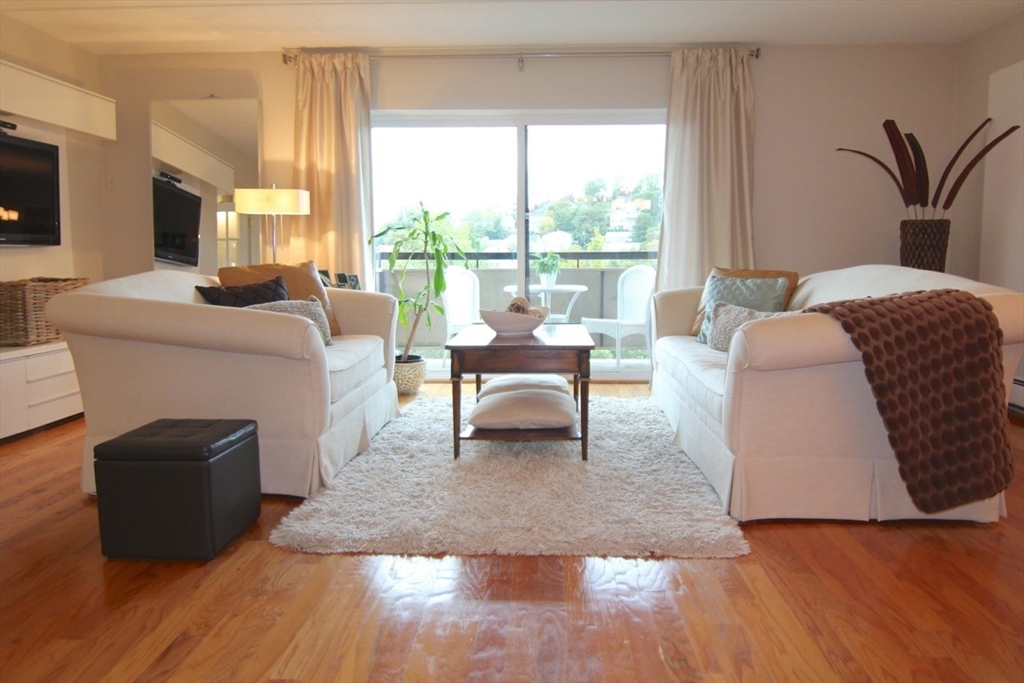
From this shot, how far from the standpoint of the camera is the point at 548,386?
11.7 ft

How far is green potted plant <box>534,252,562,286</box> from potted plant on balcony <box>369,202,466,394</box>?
0.57m

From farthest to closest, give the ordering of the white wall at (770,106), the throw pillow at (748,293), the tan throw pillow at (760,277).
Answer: the white wall at (770,106), the tan throw pillow at (760,277), the throw pillow at (748,293)

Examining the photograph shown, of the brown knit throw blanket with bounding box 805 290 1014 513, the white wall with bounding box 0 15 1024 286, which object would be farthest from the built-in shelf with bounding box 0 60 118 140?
the brown knit throw blanket with bounding box 805 290 1014 513

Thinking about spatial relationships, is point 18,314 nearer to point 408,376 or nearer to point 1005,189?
point 408,376

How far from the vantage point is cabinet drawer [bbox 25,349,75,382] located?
3.77 metres

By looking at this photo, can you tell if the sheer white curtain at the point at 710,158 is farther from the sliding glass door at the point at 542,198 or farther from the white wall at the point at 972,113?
the white wall at the point at 972,113

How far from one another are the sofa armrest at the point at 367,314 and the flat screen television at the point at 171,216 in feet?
6.06

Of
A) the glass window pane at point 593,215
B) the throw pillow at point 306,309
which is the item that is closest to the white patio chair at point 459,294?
the glass window pane at point 593,215

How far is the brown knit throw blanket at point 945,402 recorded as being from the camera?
2.30 meters

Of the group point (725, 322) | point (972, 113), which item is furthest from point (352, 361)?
point (972, 113)

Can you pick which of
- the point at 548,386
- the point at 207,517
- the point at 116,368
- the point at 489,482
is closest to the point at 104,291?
the point at 116,368

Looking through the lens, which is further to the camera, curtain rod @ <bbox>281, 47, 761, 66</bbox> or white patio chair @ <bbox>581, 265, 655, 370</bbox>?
white patio chair @ <bbox>581, 265, 655, 370</bbox>

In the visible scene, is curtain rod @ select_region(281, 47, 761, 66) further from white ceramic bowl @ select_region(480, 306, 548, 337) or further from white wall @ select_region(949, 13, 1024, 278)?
→ white ceramic bowl @ select_region(480, 306, 548, 337)

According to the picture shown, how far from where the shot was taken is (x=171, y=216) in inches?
205
